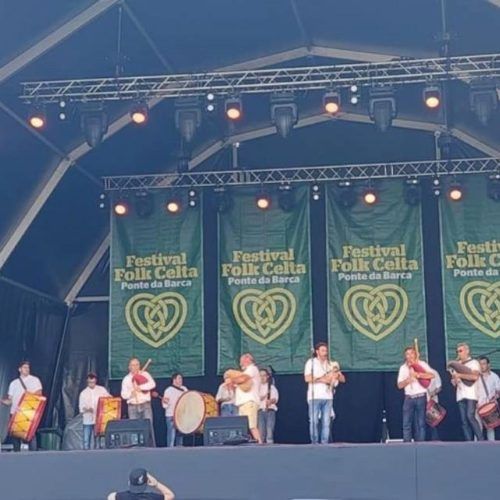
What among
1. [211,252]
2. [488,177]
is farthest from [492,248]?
[211,252]

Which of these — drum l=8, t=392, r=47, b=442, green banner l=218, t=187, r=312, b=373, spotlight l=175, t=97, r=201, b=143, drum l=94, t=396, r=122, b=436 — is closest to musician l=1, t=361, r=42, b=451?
drum l=8, t=392, r=47, b=442

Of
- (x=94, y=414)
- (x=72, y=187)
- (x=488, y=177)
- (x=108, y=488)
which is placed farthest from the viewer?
(x=72, y=187)

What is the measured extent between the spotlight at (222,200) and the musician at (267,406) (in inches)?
133

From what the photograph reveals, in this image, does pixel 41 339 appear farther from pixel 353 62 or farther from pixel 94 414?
pixel 353 62

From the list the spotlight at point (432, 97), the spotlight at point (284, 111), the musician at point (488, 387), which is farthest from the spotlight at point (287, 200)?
the musician at point (488, 387)

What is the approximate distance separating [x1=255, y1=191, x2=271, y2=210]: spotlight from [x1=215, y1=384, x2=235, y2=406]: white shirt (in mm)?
3238

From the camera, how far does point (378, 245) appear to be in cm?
1864

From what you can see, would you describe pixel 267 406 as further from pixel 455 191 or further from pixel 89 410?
pixel 455 191

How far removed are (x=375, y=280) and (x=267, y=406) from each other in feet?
10.3

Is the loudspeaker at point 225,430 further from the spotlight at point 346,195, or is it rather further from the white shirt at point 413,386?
the spotlight at point 346,195

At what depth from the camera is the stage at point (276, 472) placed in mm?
12203

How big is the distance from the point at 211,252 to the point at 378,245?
3091 mm

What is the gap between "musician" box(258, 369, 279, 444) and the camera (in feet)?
54.6

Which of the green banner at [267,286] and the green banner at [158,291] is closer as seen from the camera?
the green banner at [267,286]
